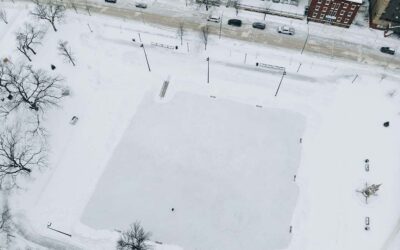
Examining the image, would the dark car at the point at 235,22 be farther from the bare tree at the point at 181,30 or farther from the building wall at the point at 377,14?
the building wall at the point at 377,14

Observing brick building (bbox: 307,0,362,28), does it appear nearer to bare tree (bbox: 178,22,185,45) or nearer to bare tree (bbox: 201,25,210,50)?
bare tree (bbox: 201,25,210,50)

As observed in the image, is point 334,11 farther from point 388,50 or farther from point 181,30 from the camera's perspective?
point 181,30

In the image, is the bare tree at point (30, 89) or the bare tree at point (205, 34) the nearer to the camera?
the bare tree at point (30, 89)

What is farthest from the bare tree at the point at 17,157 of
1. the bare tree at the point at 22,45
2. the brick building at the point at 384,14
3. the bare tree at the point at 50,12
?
the brick building at the point at 384,14

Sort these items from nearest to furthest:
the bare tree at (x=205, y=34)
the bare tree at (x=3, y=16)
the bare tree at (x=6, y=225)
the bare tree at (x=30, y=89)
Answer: the bare tree at (x=6, y=225)
the bare tree at (x=30, y=89)
the bare tree at (x=205, y=34)
the bare tree at (x=3, y=16)

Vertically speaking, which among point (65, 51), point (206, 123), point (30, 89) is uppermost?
point (65, 51)

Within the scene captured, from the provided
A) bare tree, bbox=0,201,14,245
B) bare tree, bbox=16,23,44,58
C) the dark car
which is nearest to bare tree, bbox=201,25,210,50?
the dark car

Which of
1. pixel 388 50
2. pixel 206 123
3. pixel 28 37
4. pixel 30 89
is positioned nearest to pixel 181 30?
pixel 206 123

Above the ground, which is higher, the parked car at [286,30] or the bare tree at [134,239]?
the parked car at [286,30]
